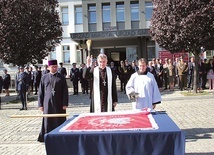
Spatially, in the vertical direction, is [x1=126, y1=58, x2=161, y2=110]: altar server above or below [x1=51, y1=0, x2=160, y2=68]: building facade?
below

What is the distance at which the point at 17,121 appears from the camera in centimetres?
1264

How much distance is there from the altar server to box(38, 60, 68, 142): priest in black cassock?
1.71 meters

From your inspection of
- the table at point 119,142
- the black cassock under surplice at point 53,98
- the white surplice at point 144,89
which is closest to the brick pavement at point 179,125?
the black cassock under surplice at point 53,98

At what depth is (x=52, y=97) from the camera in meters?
8.27

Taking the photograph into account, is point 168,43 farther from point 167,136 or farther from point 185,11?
point 167,136

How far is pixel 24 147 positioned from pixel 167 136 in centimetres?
505

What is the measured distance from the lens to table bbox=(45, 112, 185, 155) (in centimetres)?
455

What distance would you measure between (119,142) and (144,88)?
3266 mm

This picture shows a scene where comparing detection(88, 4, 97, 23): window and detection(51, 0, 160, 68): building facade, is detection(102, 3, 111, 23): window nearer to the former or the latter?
detection(51, 0, 160, 68): building facade

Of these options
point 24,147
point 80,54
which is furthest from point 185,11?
point 80,54

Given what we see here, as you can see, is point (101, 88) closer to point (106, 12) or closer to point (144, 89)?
point (144, 89)

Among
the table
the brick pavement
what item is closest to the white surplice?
the brick pavement

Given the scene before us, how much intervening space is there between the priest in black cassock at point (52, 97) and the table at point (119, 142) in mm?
3526

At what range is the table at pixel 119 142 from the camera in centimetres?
455
